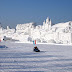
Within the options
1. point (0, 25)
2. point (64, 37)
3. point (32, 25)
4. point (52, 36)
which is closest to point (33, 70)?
point (64, 37)

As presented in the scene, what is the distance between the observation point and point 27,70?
542 cm

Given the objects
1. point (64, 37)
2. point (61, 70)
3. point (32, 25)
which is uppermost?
point (32, 25)

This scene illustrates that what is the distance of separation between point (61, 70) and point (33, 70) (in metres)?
1.19

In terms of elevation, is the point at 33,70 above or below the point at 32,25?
below

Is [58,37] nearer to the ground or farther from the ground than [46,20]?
nearer to the ground

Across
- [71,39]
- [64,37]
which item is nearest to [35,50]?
[71,39]

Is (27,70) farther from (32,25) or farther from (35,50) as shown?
(32,25)

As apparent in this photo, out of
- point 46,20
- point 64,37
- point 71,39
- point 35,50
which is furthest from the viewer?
point 46,20

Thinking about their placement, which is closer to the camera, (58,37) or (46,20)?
(58,37)

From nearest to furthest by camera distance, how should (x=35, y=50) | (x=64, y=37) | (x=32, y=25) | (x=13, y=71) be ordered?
1. (x=13, y=71)
2. (x=35, y=50)
3. (x=64, y=37)
4. (x=32, y=25)

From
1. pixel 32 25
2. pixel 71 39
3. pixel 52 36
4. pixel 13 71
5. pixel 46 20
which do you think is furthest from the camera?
pixel 32 25

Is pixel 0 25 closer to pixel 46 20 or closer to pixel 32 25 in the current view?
pixel 32 25

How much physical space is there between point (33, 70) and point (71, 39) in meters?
29.9

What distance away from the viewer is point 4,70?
17.4 feet
